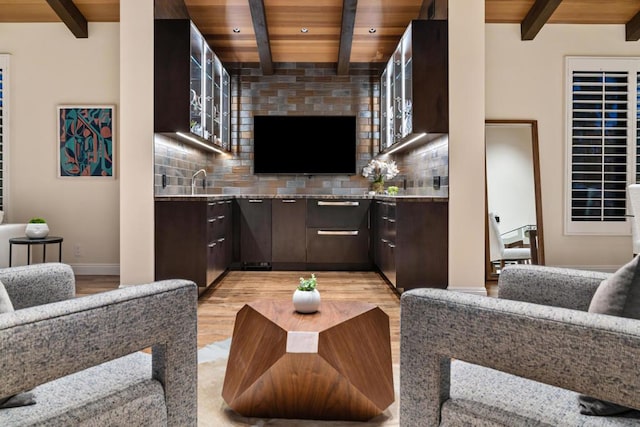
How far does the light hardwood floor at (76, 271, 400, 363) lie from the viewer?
3193mm

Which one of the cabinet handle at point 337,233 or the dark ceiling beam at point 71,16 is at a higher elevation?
the dark ceiling beam at point 71,16

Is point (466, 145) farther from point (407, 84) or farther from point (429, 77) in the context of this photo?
point (407, 84)

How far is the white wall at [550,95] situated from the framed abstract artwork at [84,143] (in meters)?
4.27

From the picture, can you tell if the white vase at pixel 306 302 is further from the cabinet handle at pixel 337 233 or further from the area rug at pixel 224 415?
the cabinet handle at pixel 337 233

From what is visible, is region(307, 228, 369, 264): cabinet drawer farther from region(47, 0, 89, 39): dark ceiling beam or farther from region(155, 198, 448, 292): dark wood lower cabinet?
region(47, 0, 89, 39): dark ceiling beam

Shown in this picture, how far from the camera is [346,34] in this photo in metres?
5.07

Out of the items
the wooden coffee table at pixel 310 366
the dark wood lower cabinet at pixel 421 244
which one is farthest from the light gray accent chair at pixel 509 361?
the dark wood lower cabinet at pixel 421 244

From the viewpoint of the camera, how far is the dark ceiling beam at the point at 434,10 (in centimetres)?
407

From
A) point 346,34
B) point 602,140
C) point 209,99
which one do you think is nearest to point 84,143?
point 209,99

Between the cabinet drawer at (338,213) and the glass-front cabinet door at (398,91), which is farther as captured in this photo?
the cabinet drawer at (338,213)

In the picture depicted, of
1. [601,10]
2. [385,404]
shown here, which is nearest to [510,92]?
[601,10]

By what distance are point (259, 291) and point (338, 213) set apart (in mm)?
1559

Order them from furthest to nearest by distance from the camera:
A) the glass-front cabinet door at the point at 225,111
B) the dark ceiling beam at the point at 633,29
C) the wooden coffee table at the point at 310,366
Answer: the glass-front cabinet door at the point at 225,111 → the dark ceiling beam at the point at 633,29 → the wooden coffee table at the point at 310,366

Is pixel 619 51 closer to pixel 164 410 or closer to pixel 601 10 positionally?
pixel 601 10
